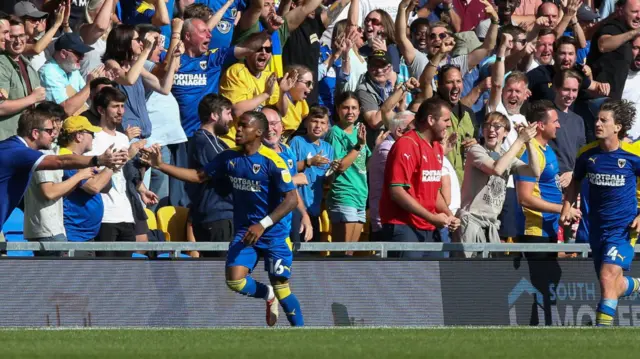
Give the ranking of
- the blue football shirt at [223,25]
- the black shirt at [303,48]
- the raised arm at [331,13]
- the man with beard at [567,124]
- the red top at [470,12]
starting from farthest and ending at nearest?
the red top at [470,12]
the raised arm at [331,13]
the black shirt at [303,48]
the man with beard at [567,124]
the blue football shirt at [223,25]

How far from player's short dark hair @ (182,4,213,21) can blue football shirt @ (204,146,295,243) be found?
3.45 m

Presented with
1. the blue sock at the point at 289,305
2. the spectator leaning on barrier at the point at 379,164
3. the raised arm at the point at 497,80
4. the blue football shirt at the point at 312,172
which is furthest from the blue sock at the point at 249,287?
the raised arm at the point at 497,80

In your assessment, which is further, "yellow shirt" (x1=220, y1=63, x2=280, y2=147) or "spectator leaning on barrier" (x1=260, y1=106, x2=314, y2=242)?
"yellow shirt" (x1=220, y1=63, x2=280, y2=147)

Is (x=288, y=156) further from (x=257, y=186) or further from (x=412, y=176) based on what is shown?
(x=257, y=186)

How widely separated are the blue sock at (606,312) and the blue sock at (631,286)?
326 millimetres

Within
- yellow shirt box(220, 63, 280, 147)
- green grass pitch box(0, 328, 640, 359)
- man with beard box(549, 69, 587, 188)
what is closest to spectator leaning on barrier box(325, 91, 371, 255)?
yellow shirt box(220, 63, 280, 147)

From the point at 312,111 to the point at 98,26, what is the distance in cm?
262

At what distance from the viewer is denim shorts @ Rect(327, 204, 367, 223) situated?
14.6 metres

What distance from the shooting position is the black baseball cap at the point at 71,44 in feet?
44.5

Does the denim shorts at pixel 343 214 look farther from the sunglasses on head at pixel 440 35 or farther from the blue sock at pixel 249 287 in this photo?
the sunglasses on head at pixel 440 35

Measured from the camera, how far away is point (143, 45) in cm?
1409

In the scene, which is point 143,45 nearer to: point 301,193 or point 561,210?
point 301,193

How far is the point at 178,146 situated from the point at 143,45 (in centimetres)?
128

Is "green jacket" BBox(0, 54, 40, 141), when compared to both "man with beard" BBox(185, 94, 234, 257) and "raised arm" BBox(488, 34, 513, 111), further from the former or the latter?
"raised arm" BBox(488, 34, 513, 111)
